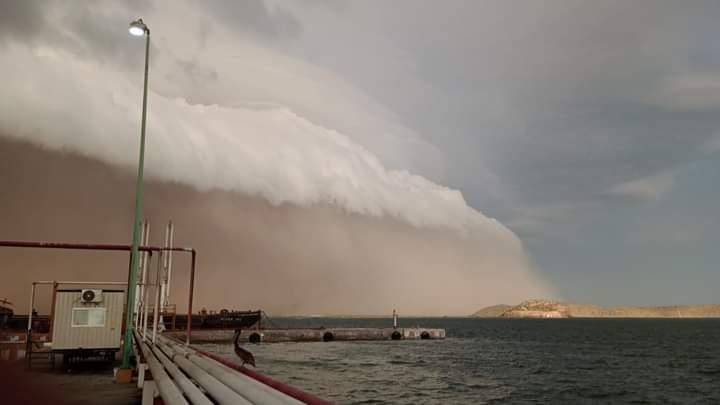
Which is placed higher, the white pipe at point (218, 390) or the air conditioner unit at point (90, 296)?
the air conditioner unit at point (90, 296)

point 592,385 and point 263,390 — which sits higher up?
point 263,390

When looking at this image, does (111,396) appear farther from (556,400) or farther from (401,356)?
(401,356)

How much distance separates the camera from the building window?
23094 millimetres

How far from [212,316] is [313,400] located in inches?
3671

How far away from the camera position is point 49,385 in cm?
1534

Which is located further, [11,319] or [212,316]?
[212,316]

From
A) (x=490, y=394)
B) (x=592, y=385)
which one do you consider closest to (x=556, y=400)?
(x=490, y=394)

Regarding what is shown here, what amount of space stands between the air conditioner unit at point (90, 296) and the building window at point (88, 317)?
0.40 metres

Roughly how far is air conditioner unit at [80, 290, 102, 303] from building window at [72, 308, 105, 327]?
1.30 ft

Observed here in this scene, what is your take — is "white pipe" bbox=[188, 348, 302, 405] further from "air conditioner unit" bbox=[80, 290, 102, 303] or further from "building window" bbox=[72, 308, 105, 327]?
"air conditioner unit" bbox=[80, 290, 102, 303]

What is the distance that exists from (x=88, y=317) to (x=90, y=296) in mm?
904

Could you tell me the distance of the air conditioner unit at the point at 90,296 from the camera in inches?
919

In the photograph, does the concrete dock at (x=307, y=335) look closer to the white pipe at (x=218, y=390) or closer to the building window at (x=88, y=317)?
the building window at (x=88, y=317)

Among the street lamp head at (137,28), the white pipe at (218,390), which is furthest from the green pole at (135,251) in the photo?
the white pipe at (218,390)
